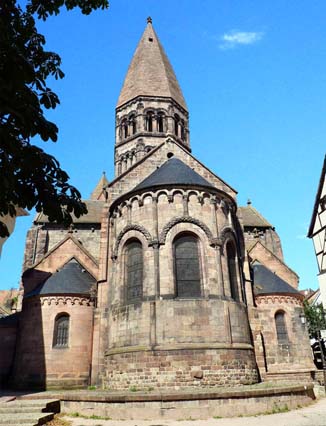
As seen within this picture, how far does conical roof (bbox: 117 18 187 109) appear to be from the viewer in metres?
37.0

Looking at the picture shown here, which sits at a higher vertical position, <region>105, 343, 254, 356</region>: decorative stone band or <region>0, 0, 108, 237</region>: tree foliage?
<region>0, 0, 108, 237</region>: tree foliage

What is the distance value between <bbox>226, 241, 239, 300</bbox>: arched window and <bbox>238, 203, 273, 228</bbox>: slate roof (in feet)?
46.1

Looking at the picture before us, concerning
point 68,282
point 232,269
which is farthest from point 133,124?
point 232,269

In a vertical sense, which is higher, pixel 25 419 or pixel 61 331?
pixel 61 331

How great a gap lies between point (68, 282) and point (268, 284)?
1236cm

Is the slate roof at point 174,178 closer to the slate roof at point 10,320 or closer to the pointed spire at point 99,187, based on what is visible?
the slate roof at point 10,320

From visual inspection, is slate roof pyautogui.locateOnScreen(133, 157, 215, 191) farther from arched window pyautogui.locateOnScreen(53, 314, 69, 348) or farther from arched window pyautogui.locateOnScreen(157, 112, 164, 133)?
arched window pyautogui.locateOnScreen(157, 112, 164, 133)

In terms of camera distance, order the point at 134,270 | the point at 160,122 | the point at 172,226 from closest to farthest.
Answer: the point at 172,226, the point at 134,270, the point at 160,122

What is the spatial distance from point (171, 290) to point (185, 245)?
2.52m

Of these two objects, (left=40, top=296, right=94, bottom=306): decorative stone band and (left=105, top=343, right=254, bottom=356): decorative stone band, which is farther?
(left=40, top=296, right=94, bottom=306): decorative stone band

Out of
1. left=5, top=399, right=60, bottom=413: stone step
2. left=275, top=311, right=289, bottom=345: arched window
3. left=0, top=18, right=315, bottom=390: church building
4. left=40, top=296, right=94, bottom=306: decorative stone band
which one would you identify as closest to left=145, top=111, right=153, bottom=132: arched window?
left=0, top=18, right=315, bottom=390: church building

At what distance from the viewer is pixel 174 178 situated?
19.2 m

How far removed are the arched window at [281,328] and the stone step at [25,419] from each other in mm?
14210

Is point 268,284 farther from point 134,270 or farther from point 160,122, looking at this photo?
point 160,122
